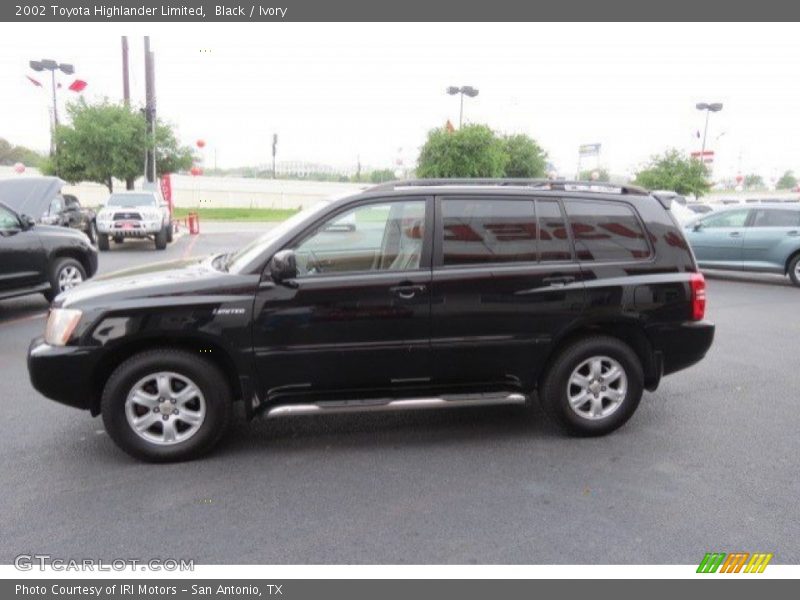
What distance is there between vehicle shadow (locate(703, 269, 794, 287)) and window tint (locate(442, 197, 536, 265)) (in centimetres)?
1077

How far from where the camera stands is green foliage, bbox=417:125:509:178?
27.0 meters

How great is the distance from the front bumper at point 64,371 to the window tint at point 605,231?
3.36 metres

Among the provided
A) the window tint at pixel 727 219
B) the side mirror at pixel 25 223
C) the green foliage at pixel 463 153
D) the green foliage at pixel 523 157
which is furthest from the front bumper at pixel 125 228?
the green foliage at pixel 523 157

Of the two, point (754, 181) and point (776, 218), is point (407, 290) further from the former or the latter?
point (754, 181)

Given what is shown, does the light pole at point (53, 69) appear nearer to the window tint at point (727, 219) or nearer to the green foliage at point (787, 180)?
the window tint at point (727, 219)

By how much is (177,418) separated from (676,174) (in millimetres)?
33079

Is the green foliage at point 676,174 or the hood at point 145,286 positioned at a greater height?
the green foliage at point 676,174

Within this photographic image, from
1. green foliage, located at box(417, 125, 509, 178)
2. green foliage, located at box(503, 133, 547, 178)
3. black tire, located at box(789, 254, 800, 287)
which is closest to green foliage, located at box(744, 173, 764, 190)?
green foliage, located at box(503, 133, 547, 178)

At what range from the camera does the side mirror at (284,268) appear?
430 centimetres

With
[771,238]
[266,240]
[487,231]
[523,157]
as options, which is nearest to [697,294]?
[487,231]

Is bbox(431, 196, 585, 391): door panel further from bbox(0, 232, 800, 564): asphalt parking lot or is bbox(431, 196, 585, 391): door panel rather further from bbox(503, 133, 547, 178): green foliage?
bbox(503, 133, 547, 178): green foliage

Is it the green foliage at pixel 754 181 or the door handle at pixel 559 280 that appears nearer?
the door handle at pixel 559 280

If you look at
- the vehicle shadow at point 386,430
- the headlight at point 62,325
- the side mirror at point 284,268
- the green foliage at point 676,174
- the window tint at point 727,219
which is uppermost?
the green foliage at point 676,174

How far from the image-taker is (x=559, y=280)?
4707mm
